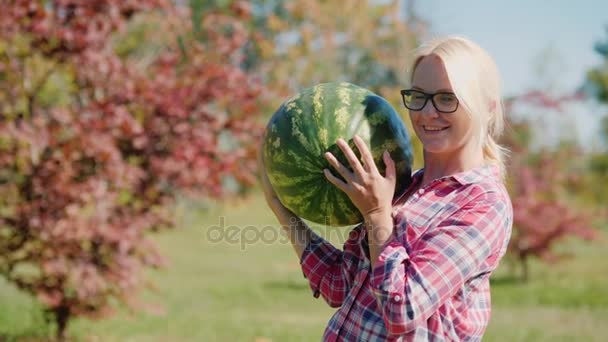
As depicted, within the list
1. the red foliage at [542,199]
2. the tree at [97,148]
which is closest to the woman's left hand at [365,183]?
the tree at [97,148]

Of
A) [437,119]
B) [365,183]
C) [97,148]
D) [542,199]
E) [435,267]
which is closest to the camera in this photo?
[435,267]

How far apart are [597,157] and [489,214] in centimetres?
3722

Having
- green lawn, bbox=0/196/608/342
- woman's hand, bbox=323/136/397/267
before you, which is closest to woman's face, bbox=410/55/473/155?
woman's hand, bbox=323/136/397/267

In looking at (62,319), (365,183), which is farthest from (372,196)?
(62,319)

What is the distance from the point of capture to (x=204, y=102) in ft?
20.1

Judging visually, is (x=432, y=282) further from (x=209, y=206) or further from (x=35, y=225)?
(x=209, y=206)

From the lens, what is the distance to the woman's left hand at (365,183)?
1966 millimetres

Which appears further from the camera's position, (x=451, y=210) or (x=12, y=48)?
(x=12, y=48)

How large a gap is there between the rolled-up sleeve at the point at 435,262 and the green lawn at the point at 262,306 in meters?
2.33

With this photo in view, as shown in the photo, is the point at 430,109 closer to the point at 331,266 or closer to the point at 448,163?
the point at 448,163

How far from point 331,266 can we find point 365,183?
59cm

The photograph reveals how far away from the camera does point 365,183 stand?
1968mm

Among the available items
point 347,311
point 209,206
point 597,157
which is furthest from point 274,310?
point 597,157

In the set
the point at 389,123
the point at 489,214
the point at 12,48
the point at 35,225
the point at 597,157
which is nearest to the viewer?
the point at 489,214
